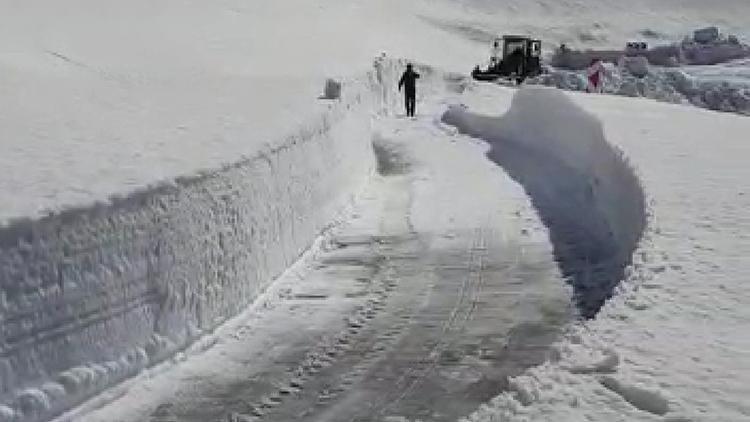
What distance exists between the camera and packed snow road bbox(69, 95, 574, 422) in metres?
7.59

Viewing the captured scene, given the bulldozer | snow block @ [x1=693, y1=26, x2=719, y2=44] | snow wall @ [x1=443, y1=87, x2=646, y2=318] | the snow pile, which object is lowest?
snow wall @ [x1=443, y1=87, x2=646, y2=318]

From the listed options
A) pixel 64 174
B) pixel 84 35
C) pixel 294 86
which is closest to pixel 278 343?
pixel 64 174

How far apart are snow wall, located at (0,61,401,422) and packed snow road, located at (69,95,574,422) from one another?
21 centimetres

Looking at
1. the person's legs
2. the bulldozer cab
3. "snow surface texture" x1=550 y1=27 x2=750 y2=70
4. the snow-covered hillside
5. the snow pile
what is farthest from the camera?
"snow surface texture" x1=550 y1=27 x2=750 y2=70

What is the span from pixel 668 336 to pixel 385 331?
3.01 meters

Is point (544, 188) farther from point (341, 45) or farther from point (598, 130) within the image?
point (341, 45)

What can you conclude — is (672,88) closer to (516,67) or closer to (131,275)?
(516,67)

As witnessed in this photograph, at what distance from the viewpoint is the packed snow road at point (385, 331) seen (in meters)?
7.59

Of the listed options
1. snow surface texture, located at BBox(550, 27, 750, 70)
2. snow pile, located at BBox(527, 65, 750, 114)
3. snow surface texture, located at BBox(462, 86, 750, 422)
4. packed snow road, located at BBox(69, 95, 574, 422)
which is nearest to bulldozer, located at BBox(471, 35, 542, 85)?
snow pile, located at BBox(527, 65, 750, 114)

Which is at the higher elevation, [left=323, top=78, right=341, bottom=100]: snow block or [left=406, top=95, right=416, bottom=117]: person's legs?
[left=323, top=78, right=341, bottom=100]: snow block

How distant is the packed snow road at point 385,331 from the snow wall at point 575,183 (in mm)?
341

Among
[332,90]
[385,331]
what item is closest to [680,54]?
[332,90]

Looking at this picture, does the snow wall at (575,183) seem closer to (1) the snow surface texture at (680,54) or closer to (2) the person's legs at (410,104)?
(2) the person's legs at (410,104)

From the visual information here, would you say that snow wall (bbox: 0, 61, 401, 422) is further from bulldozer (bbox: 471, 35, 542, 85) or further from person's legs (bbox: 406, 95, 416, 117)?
bulldozer (bbox: 471, 35, 542, 85)
